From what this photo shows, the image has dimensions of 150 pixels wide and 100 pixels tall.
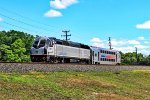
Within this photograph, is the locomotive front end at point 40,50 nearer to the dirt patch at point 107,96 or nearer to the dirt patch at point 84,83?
the dirt patch at point 84,83

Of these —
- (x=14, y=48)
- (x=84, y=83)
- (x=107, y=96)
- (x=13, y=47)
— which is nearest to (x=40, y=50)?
(x=84, y=83)

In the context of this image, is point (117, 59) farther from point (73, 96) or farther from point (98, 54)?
point (73, 96)

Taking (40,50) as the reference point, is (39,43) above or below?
above

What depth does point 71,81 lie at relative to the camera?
2478cm

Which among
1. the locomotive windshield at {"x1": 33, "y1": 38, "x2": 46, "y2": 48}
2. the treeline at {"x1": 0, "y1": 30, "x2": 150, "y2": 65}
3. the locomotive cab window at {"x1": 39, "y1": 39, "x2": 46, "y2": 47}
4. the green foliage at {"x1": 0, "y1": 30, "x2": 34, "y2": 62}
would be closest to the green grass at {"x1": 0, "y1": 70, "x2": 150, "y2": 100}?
the locomotive cab window at {"x1": 39, "y1": 39, "x2": 46, "y2": 47}

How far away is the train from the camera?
4172cm

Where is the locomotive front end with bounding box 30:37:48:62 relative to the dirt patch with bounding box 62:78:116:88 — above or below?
above

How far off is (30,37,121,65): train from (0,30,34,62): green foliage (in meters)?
48.8

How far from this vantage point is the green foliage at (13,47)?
380 feet

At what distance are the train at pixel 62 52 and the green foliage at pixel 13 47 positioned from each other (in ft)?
160

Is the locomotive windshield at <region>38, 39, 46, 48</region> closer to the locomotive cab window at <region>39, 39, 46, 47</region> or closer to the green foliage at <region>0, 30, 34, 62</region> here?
the locomotive cab window at <region>39, 39, 46, 47</region>

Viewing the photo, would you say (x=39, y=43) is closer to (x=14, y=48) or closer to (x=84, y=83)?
(x=84, y=83)

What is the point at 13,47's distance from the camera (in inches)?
4911

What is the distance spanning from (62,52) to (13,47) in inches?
3242
